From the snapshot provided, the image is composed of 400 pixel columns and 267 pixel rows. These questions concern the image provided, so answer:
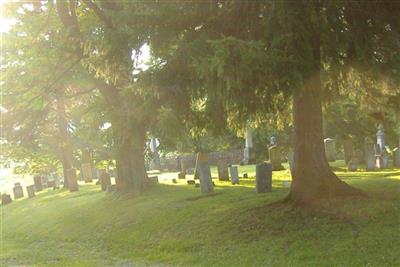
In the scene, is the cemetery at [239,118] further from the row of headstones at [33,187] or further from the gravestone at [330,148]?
the row of headstones at [33,187]

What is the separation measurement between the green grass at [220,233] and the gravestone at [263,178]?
0.25m

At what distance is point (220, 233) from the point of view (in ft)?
35.4

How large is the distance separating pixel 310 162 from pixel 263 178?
258 cm

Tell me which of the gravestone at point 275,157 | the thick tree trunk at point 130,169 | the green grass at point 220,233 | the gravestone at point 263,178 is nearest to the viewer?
the green grass at point 220,233

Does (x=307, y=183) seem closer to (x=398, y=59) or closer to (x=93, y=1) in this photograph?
(x=398, y=59)

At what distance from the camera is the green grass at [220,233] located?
346 inches

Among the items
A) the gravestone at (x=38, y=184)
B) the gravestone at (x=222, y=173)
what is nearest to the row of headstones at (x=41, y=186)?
the gravestone at (x=38, y=184)

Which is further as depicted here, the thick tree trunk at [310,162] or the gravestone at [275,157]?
the gravestone at [275,157]

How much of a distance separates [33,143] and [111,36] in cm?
2295

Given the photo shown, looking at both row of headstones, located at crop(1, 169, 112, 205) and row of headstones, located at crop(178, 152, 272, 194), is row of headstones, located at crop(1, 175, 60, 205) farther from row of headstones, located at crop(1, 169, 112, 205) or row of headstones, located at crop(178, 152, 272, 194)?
row of headstones, located at crop(178, 152, 272, 194)

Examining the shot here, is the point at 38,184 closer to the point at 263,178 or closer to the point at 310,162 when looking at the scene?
the point at 263,178

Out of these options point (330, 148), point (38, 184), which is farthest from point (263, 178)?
point (38, 184)

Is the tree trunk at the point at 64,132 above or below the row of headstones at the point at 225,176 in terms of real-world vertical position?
above

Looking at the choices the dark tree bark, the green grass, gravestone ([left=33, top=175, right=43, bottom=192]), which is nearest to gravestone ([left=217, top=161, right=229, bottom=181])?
the green grass
